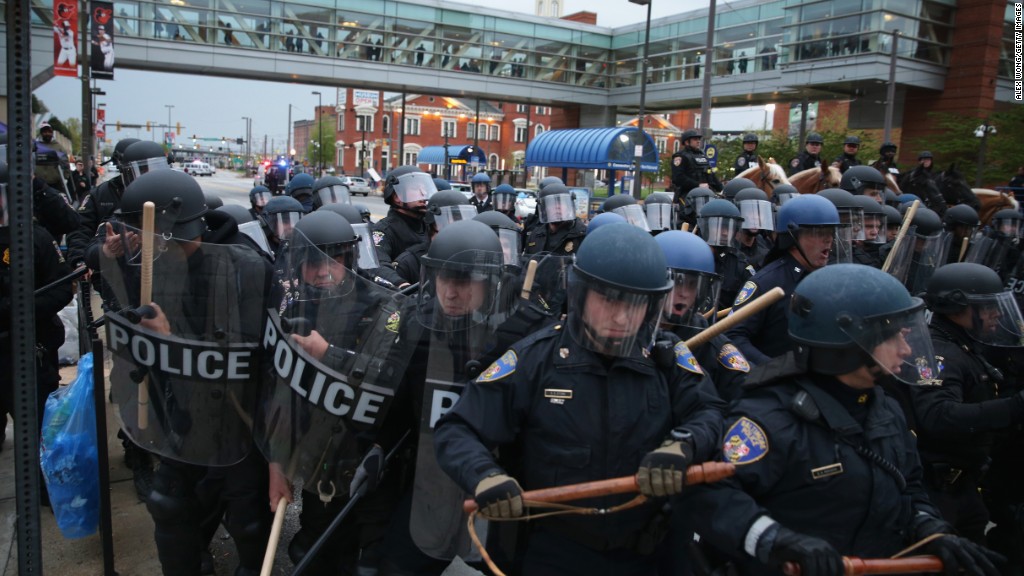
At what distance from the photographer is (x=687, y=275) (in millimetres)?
3512

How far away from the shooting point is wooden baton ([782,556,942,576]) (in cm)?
202

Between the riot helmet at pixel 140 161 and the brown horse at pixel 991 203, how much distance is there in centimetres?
939

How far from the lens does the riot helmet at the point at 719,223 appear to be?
5551mm

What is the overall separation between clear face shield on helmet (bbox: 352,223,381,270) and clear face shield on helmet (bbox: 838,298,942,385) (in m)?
2.99

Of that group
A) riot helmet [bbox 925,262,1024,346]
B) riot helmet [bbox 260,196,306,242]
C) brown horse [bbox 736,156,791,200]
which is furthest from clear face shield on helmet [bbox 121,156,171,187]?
brown horse [bbox 736,156,791,200]

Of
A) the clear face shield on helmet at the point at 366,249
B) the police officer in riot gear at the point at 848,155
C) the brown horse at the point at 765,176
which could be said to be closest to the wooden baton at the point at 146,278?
the clear face shield on helmet at the point at 366,249

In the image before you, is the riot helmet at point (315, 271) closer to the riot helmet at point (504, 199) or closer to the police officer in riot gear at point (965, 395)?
the police officer in riot gear at point (965, 395)

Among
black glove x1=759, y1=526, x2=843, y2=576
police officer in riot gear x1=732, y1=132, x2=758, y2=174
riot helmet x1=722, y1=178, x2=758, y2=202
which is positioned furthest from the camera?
police officer in riot gear x1=732, y1=132, x2=758, y2=174

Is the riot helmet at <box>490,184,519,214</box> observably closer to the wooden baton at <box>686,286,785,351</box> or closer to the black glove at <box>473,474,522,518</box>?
the wooden baton at <box>686,286,785,351</box>

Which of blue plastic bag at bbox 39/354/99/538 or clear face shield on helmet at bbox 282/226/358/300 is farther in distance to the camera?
blue plastic bag at bbox 39/354/99/538

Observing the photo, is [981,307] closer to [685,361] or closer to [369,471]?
[685,361]

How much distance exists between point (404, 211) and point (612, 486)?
179 inches

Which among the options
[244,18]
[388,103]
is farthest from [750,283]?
[388,103]

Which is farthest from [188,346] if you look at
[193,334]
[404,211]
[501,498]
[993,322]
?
[993,322]
